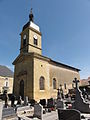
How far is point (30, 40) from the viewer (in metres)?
20.6

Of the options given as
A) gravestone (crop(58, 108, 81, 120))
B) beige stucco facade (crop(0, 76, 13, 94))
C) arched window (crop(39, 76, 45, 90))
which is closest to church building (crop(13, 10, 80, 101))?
arched window (crop(39, 76, 45, 90))

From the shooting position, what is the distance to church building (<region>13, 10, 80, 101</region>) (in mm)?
17112

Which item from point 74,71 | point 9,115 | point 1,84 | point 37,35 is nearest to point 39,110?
point 9,115

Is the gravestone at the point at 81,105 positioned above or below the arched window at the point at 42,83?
below

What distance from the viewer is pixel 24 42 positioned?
2192cm

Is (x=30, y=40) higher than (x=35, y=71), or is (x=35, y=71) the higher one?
(x=30, y=40)

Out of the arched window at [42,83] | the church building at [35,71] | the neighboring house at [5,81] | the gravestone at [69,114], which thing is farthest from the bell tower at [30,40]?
the gravestone at [69,114]

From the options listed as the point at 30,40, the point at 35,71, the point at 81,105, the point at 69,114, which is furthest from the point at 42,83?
the point at 69,114

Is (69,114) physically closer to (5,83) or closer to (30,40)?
(30,40)

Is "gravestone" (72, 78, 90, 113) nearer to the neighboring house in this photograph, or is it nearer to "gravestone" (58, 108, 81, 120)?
"gravestone" (58, 108, 81, 120)

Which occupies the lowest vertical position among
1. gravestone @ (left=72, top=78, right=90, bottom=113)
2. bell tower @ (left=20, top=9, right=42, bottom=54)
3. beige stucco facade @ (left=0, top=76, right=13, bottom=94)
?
gravestone @ (left=72, top=78, right=90, bottom=113)

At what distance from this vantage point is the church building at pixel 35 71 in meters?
17.1

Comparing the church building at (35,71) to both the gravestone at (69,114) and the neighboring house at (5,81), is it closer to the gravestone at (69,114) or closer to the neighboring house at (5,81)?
the neighboring house at (5,81)

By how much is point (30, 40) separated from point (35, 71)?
22.2 feet
